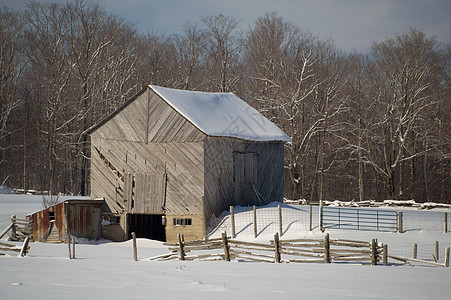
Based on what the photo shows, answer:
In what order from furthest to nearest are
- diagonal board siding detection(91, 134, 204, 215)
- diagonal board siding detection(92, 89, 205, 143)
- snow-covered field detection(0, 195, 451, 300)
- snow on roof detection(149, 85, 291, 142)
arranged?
snow on roof detection(149, 85, 291, 142) → diagonal board siding detection(92, 89, 205, 143) → diagonal board siding detection(91, 134, 204, 215) → snow-covered field detection(0, 195, 451, 300)

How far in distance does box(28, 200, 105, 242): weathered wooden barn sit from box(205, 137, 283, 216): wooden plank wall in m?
6.09

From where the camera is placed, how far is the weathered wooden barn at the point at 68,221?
29.7 m

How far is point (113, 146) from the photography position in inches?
1248

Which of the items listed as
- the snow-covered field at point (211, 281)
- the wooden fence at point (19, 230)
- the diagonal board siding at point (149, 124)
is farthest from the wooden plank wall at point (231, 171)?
the snow-covered field at point (211, 281)

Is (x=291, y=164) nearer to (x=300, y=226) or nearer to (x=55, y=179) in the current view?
(x=300, y=226)

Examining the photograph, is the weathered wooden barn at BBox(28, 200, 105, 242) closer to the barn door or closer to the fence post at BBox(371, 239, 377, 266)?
the barn door

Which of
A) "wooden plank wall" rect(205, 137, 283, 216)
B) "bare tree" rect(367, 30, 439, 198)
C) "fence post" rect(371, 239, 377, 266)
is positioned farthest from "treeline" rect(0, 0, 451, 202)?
"fence post" rect(371, 239, 377, 266)

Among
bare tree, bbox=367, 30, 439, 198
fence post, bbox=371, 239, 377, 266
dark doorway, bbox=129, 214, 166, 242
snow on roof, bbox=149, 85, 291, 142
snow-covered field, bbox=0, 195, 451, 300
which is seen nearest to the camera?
snow-covered field, bbox=0, 195, 451, 300

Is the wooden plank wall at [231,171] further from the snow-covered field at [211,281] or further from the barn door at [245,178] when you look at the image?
the snow-covered field at [211,281]

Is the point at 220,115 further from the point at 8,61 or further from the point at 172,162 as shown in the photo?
the point at 8,61

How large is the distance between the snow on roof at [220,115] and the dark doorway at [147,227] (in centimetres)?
738

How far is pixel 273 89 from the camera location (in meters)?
47.3

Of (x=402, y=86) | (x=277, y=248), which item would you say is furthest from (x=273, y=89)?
(x=277, y=248)

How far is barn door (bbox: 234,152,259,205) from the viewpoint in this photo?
107ft
